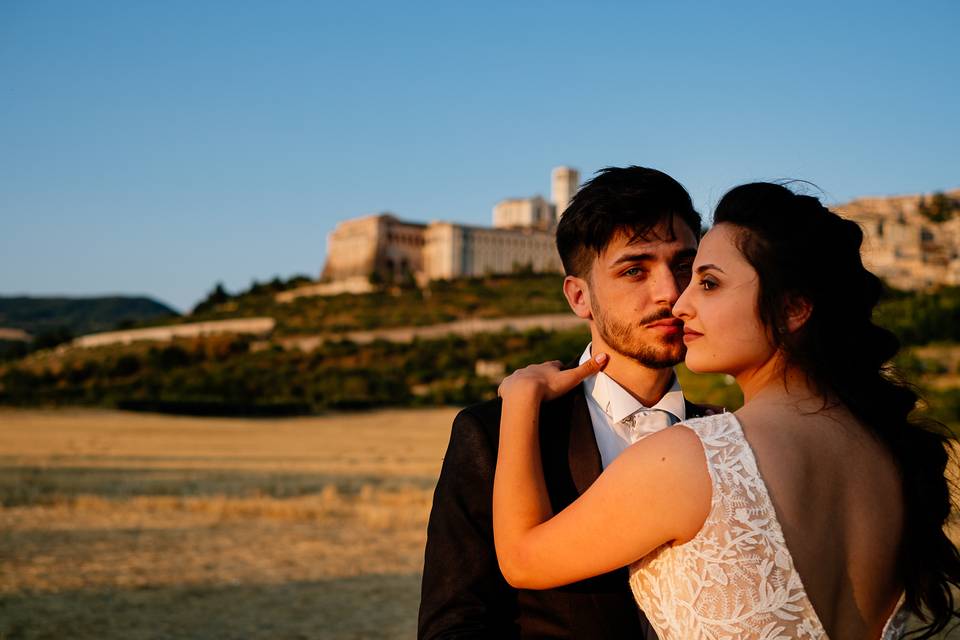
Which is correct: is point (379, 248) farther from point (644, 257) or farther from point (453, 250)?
point (644, 257)

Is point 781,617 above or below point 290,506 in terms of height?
above

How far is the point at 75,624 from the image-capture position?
808 cm

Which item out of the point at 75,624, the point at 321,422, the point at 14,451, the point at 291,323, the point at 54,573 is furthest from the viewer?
the point at 291,323

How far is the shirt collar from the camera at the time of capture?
2.55 metres

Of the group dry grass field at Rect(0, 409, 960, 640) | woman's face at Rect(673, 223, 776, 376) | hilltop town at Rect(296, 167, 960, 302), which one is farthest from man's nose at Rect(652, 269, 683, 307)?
hilltop town at Rect(296, 167, 960, 302)

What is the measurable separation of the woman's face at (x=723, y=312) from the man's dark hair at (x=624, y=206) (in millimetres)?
447

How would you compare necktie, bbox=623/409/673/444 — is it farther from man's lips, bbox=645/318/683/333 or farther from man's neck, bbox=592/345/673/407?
man's lips, bbox=645/318/683/333

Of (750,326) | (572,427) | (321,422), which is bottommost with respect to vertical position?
(321,422)

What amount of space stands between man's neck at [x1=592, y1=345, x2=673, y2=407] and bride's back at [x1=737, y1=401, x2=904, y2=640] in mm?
629

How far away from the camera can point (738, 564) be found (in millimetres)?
1844

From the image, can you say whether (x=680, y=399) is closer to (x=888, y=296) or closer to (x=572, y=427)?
(x=572, y=427)

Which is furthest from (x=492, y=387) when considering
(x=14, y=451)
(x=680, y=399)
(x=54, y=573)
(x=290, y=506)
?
(x=680, y=399)

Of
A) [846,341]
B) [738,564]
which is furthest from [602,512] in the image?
[846,341]

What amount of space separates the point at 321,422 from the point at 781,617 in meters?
37.5
